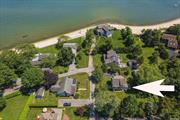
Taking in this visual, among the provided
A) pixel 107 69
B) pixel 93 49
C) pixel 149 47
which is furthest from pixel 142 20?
pixel 107 69

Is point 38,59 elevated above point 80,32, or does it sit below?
below

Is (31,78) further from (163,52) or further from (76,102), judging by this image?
(163,52)

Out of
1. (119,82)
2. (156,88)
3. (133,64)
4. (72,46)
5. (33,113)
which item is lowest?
(33,113)

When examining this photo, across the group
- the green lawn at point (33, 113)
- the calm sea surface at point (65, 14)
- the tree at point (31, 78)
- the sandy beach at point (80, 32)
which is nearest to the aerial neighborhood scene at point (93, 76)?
the tree at point (31, 78)

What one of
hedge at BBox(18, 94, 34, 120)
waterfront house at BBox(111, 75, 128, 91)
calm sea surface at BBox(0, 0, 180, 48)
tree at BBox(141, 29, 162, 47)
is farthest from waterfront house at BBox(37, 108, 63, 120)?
calm sea surface at BBox(0, 0, 180, 48)

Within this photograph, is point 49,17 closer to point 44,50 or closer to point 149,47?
point 44,50

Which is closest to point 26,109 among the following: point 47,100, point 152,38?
point 47,100

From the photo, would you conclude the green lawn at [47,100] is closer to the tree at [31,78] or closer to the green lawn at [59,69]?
the tree at [31,78]
